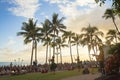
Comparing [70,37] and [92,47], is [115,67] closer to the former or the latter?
[92,47]

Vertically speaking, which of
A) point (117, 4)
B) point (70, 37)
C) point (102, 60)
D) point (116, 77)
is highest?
point (70, 37)

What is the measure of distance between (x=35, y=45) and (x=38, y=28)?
4643 millimetres

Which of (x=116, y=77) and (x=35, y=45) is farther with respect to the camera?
(x=35, y=45)

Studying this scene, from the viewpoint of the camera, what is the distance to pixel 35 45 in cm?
7175

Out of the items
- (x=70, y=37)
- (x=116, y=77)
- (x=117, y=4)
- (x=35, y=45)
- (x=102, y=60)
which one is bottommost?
(x=116, y=77)

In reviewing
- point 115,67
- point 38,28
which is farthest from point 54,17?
point 115,67

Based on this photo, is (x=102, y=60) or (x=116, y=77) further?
(x=102, y=60)

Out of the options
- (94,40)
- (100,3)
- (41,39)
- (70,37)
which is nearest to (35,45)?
(41,39)

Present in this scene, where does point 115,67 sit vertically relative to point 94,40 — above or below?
below

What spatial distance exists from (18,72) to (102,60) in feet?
67.1

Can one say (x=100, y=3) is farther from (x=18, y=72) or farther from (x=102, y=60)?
(x=18, y=72)

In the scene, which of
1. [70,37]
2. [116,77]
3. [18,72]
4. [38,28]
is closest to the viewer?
[116,77]

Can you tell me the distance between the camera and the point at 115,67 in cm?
2389

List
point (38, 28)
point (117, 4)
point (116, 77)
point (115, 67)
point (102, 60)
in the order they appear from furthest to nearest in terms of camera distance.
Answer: point (38, 28), point (102, 60), point (115, 67), point (116, 77), point (117, 4)
